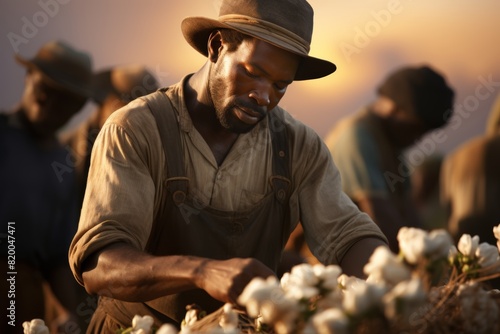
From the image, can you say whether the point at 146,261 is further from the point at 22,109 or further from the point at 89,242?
the point at 22,109

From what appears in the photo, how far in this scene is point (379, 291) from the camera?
2033 millimetres

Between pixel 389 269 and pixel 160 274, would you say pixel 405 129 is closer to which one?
pixel 160 274

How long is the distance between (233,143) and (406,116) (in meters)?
4.37

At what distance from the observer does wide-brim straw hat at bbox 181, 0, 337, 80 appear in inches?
134

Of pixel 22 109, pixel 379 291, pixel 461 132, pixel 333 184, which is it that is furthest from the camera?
pixel 461 132

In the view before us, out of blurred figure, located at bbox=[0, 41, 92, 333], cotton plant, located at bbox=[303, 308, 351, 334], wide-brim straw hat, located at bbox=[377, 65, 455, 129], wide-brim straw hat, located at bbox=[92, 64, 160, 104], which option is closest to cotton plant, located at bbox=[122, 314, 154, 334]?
cotton plant, located at bbox=[303, 308, 351, 334]

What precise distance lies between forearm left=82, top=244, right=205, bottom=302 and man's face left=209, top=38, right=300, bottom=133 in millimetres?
594

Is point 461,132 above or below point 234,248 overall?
below

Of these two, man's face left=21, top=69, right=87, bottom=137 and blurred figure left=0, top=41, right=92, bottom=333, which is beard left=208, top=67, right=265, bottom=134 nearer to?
blurred figure left=0, top=41, right=92, bottom=333

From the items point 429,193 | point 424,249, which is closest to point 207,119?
point 424,249

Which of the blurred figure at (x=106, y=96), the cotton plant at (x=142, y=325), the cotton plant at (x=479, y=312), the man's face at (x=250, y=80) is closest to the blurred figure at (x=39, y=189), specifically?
the blurred figure at (x=106, y=96)

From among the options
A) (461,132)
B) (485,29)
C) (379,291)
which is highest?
(379,291)

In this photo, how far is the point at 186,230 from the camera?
345 cm

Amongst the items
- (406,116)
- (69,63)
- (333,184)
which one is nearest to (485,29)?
(406,116)
